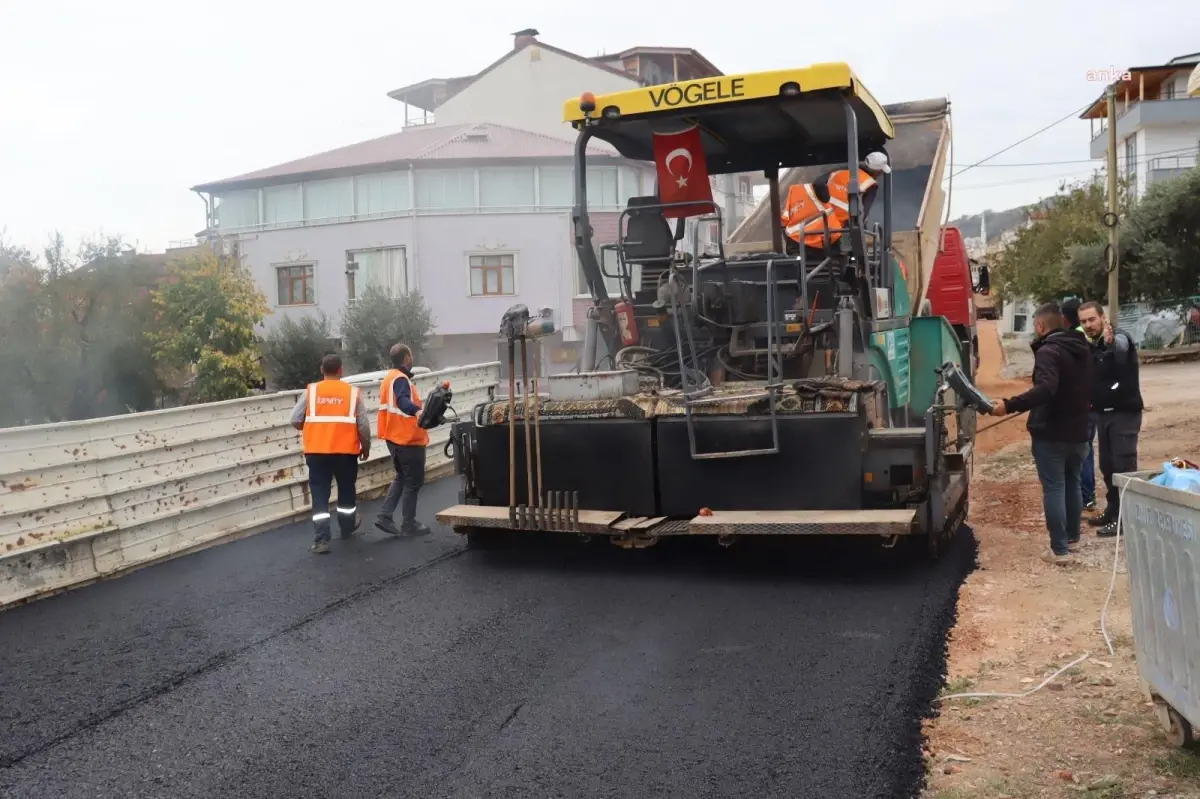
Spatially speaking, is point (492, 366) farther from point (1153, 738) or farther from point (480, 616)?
point (1153, 738)

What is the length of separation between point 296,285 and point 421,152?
5.67m

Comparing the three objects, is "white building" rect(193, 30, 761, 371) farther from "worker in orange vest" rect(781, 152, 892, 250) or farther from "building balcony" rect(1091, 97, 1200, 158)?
"worker in orange vest" rect(781, 152, 892, 250)

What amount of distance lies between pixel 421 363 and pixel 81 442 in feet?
86.7

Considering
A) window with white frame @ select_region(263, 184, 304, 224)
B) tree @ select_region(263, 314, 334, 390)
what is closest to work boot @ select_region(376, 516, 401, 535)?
tree @ select_region(263, 314, 334, 390)

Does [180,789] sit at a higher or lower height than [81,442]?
lower

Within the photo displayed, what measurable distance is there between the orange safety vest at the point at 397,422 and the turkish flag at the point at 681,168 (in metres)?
2.20

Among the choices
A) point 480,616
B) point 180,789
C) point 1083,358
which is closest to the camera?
point 180,789

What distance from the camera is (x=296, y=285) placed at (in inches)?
1412

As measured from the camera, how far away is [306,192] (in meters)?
35.5

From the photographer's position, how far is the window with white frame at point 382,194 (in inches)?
1331

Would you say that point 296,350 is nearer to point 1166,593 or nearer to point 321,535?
point 321,535

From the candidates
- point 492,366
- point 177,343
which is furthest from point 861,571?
point 177,343

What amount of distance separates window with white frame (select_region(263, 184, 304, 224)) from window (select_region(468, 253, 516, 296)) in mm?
5751

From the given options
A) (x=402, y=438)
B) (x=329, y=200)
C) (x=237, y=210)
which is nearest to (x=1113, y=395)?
(x=402, y=438)
